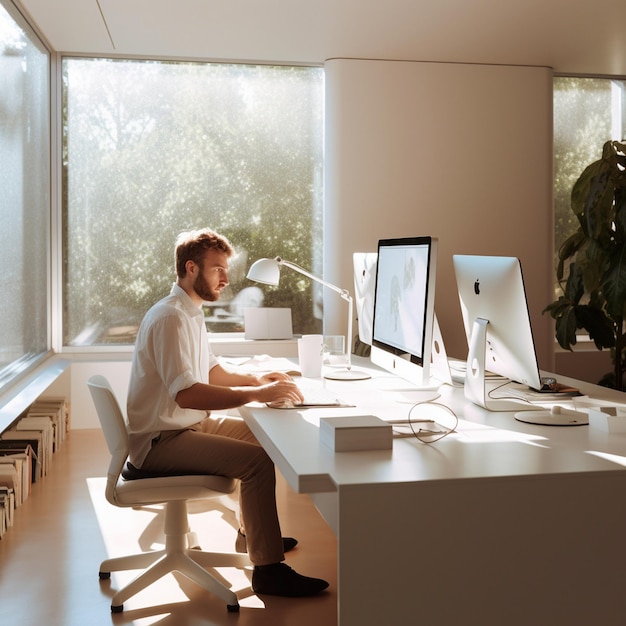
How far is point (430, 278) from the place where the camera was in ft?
8.27

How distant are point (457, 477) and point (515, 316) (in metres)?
0.95

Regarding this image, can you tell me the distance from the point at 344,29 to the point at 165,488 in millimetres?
3518

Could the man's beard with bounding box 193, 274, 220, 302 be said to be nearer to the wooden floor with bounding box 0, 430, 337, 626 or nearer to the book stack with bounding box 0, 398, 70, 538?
the wooden floor with bounding box 0, 430, 337, 626

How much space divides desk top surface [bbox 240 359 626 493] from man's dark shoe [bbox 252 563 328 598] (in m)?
0.56

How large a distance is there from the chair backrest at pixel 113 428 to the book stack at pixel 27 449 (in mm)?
1087

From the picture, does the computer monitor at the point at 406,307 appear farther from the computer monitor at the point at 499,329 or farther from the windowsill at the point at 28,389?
the windowsill at the point at 28,389

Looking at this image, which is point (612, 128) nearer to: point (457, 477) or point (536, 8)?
point (536, 8)

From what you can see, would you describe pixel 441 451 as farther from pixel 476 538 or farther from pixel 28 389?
pixel 28 389

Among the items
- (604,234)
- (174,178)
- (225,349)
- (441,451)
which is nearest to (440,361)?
(441,451)

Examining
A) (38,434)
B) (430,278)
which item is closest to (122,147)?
(38,434)

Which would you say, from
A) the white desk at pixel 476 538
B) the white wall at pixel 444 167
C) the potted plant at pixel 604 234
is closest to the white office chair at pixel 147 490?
the white desk at pixel 476 538

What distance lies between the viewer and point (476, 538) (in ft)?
5.80

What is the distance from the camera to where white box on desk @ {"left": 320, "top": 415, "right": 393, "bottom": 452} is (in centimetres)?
197

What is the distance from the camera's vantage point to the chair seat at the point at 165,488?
2.67 metres
